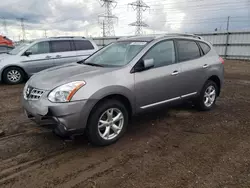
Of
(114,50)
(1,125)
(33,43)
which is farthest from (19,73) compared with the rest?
(114,50)

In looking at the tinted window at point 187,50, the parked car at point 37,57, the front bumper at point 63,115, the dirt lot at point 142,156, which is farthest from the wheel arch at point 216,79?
the parked car at point 37,57

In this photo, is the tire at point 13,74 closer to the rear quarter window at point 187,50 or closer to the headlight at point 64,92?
the headlight at point 64,92

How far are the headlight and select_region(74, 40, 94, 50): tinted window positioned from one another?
647 centimetres

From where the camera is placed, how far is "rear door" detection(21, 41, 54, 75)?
27.7 feet

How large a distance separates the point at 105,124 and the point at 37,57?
619 cm

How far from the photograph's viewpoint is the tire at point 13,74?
328 inches

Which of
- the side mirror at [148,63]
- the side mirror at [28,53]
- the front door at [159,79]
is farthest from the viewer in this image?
the side mirror at [28,53]

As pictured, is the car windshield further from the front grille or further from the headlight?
the front grille

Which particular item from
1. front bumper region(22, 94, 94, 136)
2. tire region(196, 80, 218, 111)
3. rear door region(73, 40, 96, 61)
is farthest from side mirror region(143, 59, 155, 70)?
rear door region(73, 40, 96, 61)

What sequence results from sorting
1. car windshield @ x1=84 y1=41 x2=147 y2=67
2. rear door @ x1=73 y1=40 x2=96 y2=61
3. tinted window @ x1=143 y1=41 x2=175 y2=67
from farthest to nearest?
rear door @ x1=73 y1=40 x2=96 y2=61 < tinted window @ x1=143 y1=41 x2=175 y2=67 < car windshield @ x1=84 y1=41 x2=147 y2=67

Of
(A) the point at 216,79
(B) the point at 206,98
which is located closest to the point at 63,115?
(B) the point at 206,98

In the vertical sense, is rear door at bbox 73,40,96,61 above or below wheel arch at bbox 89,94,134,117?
above

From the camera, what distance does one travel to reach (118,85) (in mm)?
3443

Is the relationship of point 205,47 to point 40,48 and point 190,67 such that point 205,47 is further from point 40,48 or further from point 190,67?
point 40,48
